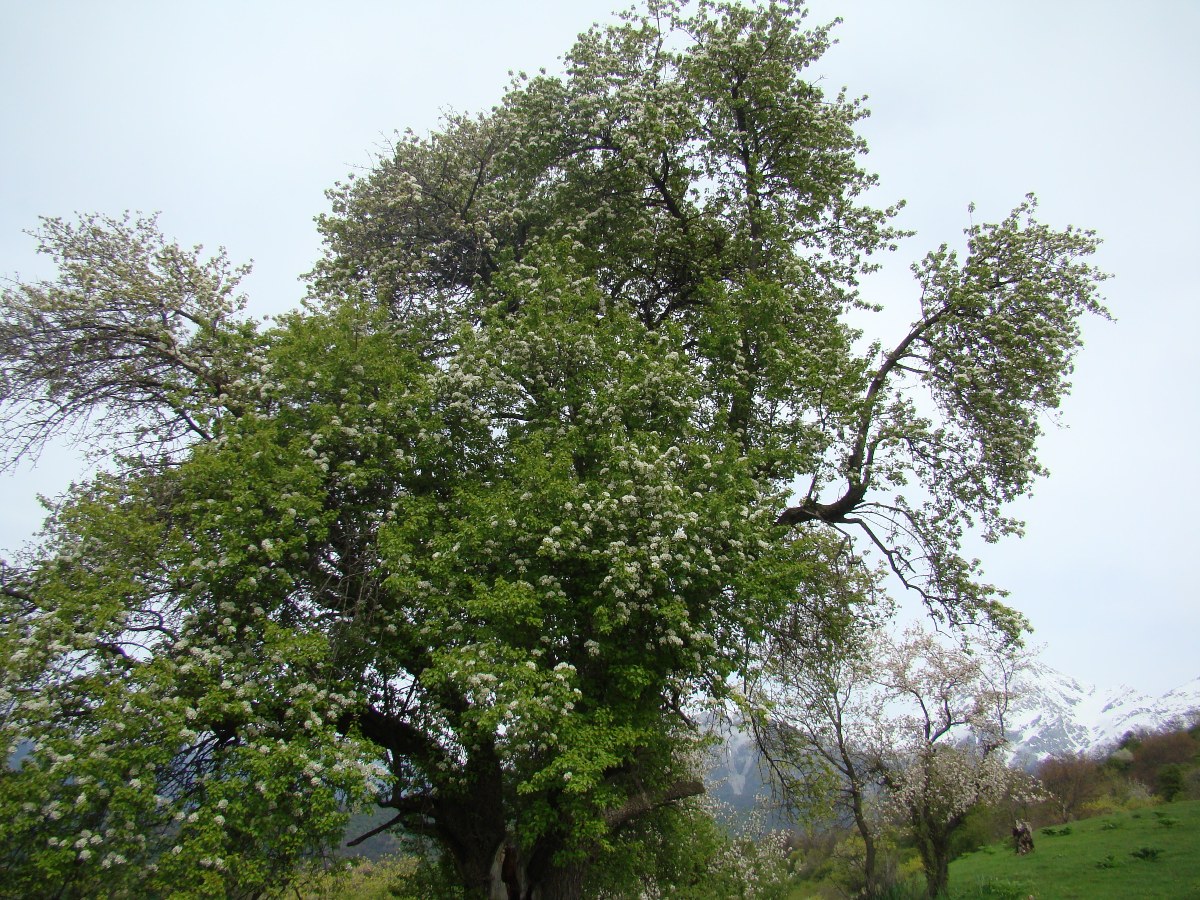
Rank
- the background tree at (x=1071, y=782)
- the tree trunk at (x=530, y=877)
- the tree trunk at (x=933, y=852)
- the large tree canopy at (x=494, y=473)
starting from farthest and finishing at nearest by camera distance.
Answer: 1. the background tree at (x=1071, y=782)
2. the tree trunk at (x=933, y=852)
3. the tree trunk at (x=530, y=877)
4. the large tree canopy at (x=494, y=473)

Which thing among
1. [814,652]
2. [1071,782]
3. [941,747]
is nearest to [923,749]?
[941,747]

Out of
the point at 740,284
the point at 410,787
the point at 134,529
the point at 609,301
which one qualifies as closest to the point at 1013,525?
the point at 740,284

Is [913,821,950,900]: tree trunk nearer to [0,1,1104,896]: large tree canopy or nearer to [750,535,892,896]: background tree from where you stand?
[750,535,892,896]: background tree

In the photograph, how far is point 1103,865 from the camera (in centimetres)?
2777

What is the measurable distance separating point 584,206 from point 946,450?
9719 millimetres

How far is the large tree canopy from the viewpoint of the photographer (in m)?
8.94

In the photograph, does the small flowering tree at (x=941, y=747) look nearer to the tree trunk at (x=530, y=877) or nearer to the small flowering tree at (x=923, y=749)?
the small flowering tree at (x=923, y=749)

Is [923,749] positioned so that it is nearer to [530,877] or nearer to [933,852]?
[933,852]

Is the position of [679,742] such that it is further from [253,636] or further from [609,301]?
[609,301]

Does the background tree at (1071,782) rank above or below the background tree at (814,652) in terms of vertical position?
below

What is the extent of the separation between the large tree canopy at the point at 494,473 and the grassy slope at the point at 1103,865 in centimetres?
1713

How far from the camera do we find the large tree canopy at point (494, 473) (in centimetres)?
894

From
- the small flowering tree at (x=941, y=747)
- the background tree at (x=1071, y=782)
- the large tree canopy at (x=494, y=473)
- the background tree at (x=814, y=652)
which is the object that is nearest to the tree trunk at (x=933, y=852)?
the small flowering tree at (x=941, y=747)

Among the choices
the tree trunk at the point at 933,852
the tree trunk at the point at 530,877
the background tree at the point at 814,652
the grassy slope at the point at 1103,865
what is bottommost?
the grassy slope at the point at 1103,865
